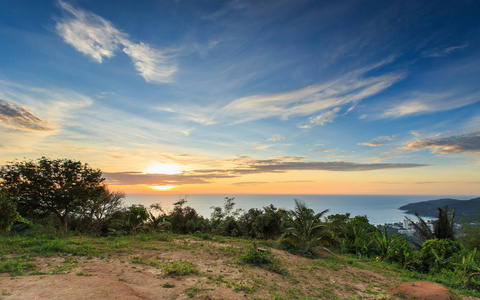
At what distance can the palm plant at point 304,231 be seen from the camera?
11148mm

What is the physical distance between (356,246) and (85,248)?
46.8 ft

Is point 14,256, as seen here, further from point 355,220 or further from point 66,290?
point 355,220

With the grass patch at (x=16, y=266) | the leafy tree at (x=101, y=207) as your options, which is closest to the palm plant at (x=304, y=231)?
the grass patch at (x=16, y=266)

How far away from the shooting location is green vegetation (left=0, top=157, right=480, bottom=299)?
6.98m

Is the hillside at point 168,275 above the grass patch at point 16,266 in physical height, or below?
below

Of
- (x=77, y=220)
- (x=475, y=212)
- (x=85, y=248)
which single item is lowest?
(x=77, y=220)

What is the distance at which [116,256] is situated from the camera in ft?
24.4

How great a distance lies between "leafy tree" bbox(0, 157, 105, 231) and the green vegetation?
0.06 meters

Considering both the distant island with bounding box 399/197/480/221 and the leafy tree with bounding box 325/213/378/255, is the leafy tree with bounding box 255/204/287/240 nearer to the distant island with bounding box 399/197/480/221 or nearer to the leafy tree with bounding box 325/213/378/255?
the leafy tree with bounding box 325/213/378/255

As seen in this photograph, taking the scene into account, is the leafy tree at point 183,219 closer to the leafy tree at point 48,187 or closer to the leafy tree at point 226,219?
the leafy tree at point 226,219

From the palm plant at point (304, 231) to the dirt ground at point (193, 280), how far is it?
186 centimetres

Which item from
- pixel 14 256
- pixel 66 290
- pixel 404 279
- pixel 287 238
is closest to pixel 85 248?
pixel 14 256

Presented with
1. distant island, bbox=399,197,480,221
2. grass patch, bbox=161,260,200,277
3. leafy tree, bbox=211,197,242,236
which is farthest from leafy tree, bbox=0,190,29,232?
distant island, bbox=399,197,480,221

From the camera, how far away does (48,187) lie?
17.2 metres
